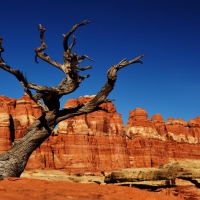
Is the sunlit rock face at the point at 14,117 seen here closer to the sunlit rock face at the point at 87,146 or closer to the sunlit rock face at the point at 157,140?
the sunlit rock face at the point at 87,146

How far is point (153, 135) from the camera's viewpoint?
4087 inches

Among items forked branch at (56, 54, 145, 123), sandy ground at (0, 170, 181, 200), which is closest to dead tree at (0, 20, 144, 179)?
forked branch at (56, 54, 145, 123)

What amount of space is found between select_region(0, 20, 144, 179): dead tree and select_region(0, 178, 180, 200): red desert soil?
222 cm

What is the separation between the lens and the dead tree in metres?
11.2

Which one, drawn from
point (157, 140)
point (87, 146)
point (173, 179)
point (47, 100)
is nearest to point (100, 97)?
point (47, 100)

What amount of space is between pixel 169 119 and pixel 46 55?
12199cm

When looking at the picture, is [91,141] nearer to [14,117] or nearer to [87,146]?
[87,146]

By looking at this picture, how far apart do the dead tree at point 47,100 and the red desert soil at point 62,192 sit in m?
2.22

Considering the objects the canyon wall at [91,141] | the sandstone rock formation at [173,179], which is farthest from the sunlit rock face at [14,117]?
the sandstone rock formation at [173,179]

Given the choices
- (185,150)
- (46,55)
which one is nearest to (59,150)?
(185,150)

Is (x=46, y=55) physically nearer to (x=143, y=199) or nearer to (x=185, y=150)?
(x=143, y=199)

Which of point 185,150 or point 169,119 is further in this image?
point 169,119

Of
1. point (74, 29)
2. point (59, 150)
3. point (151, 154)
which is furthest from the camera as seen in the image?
point (151, 154)

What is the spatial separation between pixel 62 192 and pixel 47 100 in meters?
Result: 4.66
